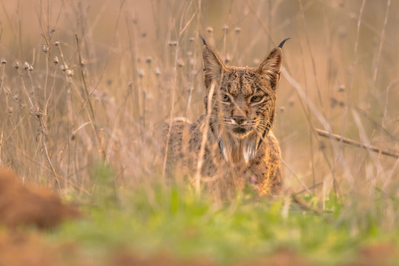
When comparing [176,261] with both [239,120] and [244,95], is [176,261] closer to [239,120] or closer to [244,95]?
[239,120]

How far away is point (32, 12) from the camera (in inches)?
563

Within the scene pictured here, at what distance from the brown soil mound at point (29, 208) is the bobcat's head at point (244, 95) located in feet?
6.25

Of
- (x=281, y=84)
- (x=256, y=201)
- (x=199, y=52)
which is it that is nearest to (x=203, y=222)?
(x=256, y=201)

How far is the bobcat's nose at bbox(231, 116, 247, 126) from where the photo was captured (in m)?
5.20

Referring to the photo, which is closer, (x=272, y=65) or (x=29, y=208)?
(x=29, y=208)

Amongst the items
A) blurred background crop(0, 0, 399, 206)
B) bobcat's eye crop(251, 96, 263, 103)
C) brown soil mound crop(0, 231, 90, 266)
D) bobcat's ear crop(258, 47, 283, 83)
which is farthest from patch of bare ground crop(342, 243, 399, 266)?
bobcat's ear crop(258, 47, 283, 83)

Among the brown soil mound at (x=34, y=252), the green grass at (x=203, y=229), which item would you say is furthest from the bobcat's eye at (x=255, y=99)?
the brown soil mound at (x=34, y=252)

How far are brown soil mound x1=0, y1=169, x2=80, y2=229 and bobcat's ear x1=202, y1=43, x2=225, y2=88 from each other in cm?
218

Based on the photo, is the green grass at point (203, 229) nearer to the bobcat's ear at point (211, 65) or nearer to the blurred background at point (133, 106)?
the blurred background at point (133, 106)

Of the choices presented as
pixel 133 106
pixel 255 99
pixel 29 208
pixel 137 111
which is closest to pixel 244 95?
pixel 255 99

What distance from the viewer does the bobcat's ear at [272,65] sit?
5418 mm

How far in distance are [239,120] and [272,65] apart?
708 millimetres

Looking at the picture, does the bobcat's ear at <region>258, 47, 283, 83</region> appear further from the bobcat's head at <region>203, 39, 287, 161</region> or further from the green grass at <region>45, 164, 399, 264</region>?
the green grass at <region>45, 164, 399, 264</region>

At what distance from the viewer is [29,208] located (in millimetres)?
3658
